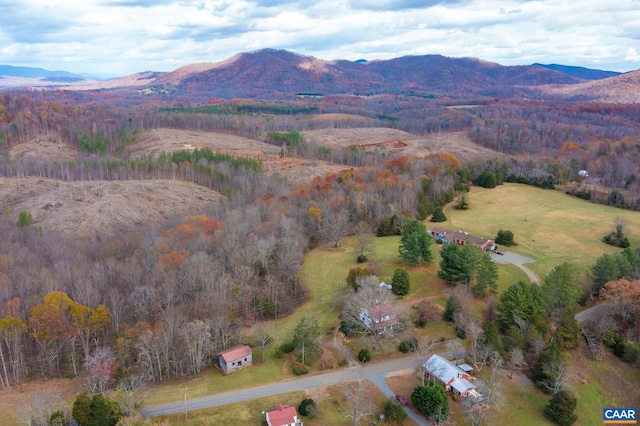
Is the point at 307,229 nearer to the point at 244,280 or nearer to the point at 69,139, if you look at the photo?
the point at 244,280

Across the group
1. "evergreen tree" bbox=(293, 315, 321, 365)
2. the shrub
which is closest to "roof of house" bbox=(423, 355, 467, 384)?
"evergreen tree" bbox=(293, 315, 321, 365)

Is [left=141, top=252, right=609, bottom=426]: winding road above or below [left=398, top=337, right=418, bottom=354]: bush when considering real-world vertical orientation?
below

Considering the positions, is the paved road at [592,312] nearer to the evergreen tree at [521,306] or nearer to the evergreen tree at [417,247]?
the evergreen tree at [521,306]

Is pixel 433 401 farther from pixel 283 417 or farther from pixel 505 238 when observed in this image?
pixel 505 238

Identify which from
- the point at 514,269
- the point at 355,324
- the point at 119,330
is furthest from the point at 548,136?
the point at 119,330

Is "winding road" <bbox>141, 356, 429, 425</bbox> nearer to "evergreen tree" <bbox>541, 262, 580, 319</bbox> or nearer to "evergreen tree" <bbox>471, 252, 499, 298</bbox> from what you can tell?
"evergreen tree" <bbox>471, 252, 499, 298</bbox>

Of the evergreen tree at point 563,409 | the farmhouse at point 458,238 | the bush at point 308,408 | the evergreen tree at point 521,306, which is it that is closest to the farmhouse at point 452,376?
the evergreen tree at point 563,409
